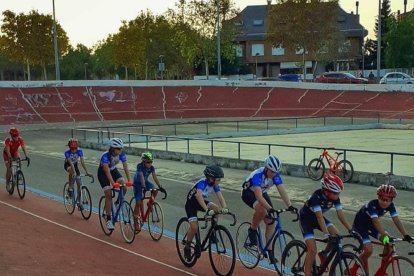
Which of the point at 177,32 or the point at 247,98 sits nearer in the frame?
the point at 247,98

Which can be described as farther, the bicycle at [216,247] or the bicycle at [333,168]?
the bicycle at [333,168]

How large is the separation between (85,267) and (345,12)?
95.1 m

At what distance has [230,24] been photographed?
221 feet

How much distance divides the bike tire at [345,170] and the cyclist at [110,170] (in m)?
8.38

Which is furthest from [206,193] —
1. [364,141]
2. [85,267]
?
[364,141]

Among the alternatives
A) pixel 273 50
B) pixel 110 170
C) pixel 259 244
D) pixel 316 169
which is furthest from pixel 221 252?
pixel 273 50

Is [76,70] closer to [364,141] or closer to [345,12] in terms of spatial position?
[345,12]

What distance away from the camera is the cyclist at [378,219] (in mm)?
6516

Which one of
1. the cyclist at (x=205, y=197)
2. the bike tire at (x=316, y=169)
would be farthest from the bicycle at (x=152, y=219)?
the bike tire at (x=316, y=169)

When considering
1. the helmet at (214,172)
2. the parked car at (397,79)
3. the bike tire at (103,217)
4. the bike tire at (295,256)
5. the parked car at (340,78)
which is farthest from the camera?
the parked car at (340,78)

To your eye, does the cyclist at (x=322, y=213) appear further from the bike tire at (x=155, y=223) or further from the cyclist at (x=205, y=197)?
the bike tire at (x=155, y=223)

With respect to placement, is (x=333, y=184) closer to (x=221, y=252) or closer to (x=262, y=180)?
(x=262, y=180)

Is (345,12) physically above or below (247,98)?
above

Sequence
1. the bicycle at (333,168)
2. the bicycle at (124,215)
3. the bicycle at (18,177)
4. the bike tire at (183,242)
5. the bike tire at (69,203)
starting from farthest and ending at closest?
the bicycle at (333,168) < the bicycle at (18,177) < the bike tire at (69,203) < the bicycle at (124,215) < the bike tire at (183,242)
